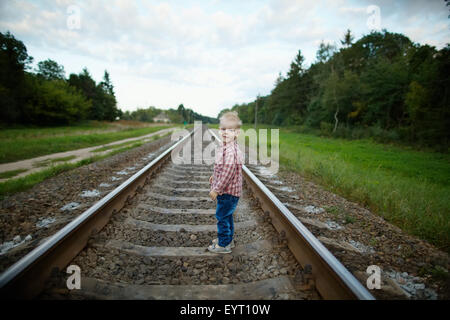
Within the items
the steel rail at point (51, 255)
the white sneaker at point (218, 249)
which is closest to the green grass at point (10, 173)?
the steel rail at point (51, 255)

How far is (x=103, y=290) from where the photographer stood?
5.26 feet

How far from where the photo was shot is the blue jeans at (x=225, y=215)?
2.19 m

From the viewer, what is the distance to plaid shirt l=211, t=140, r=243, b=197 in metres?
2.12

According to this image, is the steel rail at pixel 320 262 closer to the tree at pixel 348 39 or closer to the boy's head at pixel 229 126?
the boy's head at pixel 229 126

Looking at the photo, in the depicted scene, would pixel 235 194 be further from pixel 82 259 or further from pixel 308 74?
pixel 308 74

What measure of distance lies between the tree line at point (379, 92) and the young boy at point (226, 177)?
1599 cm

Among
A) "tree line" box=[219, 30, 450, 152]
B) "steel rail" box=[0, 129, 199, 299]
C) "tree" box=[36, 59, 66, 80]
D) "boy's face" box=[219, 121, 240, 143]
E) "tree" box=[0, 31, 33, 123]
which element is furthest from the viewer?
"tree" box=[36, 59, 66, 80]

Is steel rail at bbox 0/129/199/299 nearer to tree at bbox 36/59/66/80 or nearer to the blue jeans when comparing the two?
the blue jeans

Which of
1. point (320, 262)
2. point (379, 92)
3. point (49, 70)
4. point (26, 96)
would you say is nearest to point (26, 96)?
point (26, 96)

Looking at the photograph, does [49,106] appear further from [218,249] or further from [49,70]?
[218,249]

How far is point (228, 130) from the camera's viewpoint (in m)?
2.13

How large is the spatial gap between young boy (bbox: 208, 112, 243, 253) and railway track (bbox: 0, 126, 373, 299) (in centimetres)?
19
